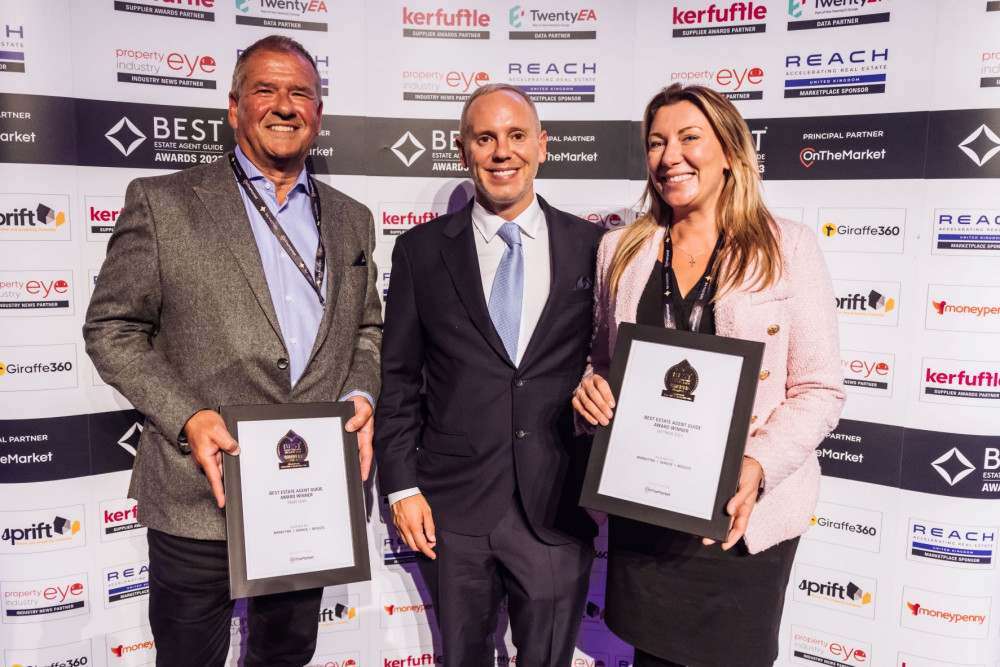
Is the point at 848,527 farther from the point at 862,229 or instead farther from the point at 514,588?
the point at 514,588

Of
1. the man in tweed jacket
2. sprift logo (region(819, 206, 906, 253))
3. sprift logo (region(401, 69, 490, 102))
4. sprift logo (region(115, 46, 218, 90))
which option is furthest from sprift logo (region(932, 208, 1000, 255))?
sprift logo (region(115, 46, 218, 90))

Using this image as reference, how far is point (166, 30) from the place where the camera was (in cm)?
301

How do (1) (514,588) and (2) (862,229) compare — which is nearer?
(1) (514,588)

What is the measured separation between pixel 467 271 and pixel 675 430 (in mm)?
1013

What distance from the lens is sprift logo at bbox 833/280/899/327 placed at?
3.10 m

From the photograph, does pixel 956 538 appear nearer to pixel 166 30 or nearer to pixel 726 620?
pixel 726 620

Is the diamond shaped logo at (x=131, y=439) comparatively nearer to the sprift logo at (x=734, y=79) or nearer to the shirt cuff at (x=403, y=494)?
the shirt cuff at (x=403, y=494)

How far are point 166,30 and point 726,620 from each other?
3.42 m

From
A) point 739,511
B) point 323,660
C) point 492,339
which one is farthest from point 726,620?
point 323,660

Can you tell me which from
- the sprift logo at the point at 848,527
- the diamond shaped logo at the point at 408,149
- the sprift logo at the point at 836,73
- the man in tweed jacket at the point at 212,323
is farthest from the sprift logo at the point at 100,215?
the sprift logo at the point at 848,527

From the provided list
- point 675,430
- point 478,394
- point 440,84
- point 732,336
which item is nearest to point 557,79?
point 440,84

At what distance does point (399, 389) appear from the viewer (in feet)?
8.19

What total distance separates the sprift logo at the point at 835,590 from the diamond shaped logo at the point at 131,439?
11.2ft

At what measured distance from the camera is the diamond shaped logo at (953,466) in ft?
9.95
